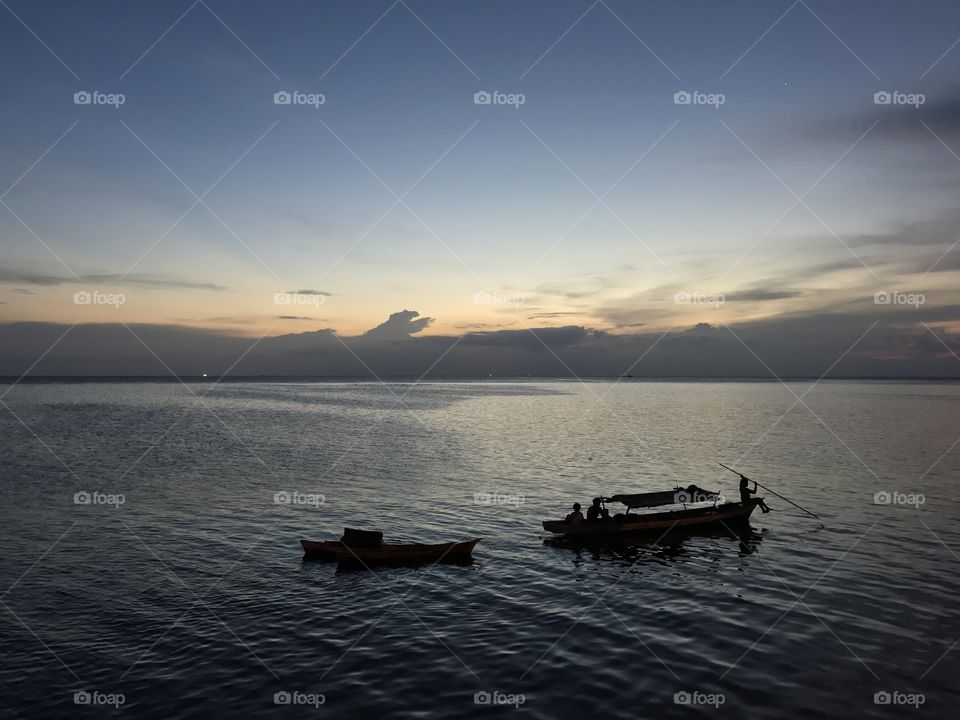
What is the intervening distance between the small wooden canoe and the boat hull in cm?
632

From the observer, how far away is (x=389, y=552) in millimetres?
27297

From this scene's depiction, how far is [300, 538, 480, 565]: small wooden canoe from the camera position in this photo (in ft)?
89.1

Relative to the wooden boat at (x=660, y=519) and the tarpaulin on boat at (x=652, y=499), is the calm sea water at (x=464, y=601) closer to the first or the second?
the wooden boat at (x=660, y=519)

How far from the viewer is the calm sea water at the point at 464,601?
53.9 feet

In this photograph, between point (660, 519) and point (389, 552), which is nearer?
point (389, 552)

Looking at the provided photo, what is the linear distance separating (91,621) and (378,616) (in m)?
10.6

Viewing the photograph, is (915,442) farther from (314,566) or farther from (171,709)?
(171,709)

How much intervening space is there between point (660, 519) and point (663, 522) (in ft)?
0.76

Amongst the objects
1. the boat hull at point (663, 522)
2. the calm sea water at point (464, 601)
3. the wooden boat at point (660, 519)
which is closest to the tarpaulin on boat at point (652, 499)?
the wooden boat at point (660, 519)

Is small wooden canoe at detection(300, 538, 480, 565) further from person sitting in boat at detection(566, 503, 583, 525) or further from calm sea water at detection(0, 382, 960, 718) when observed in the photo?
person sitting in boat at detection(566, 503, 583, 525)

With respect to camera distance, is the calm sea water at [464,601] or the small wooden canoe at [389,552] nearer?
the calm sea water at [464,601]

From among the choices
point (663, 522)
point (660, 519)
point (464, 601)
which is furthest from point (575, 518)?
point (464, 601)

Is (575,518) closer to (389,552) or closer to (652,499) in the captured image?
(652,499)

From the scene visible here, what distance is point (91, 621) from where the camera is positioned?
2108cm
